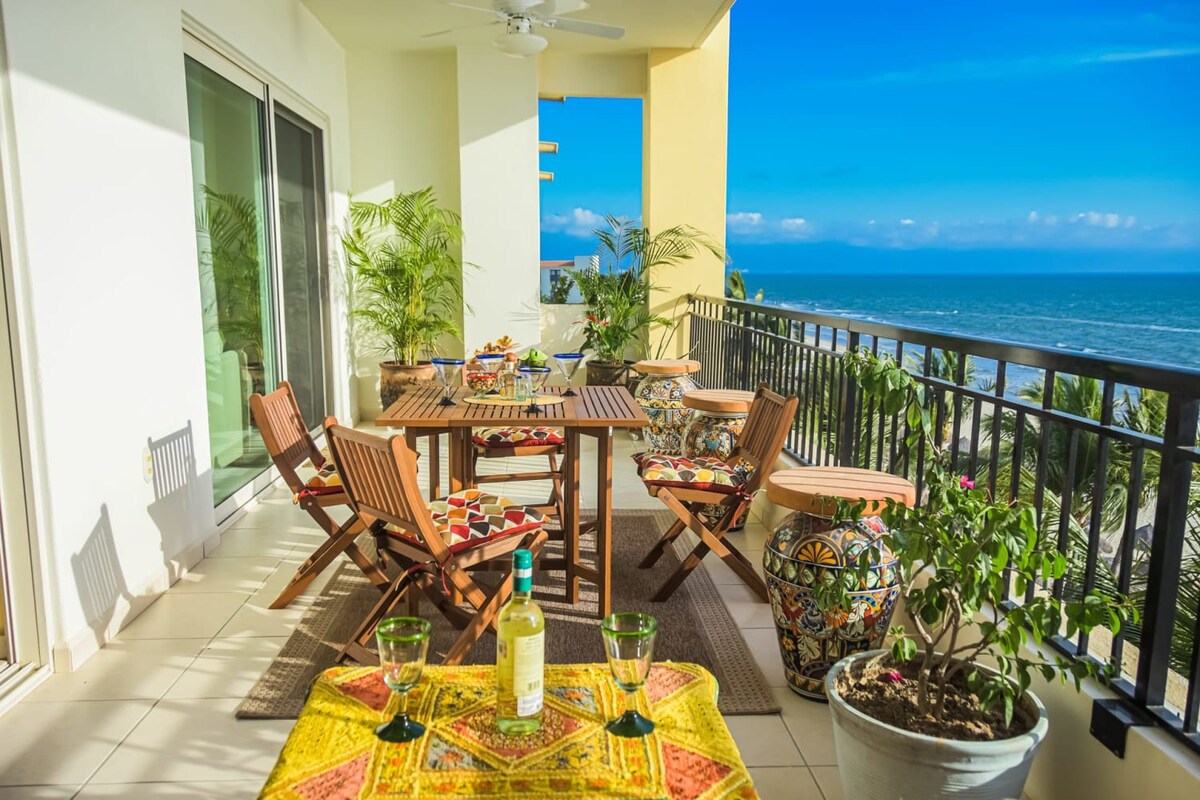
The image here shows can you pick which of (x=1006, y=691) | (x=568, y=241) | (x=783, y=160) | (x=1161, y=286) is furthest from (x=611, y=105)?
(x=1161, y=286)

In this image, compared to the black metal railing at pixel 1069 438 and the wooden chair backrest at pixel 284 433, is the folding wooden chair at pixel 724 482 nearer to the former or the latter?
the black metal railing at pixel 1069 438

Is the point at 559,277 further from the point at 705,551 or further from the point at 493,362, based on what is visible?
the point at 705,551

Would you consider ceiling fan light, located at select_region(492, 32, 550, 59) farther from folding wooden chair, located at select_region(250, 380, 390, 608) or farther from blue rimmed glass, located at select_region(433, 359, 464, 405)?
folding wooden chair, located at select_region(250, 380, 390, 608)

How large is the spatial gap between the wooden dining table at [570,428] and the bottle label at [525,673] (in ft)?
5.34

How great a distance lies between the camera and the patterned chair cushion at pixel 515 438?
4086 mm

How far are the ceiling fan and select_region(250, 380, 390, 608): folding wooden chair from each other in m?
2.31

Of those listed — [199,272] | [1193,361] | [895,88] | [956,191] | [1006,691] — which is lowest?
[1193,361]

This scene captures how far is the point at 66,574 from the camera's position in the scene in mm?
2789

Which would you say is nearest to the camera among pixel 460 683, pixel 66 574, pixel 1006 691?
pixel 460 683

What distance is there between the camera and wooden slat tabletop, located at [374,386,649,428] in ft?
10.3


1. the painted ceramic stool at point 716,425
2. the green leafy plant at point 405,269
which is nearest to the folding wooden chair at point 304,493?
the painted ceramic stool at point 716,425

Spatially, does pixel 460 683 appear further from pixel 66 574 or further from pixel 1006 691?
pixel 66 574

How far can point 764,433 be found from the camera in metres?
3.39

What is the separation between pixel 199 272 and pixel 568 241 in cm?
2838
